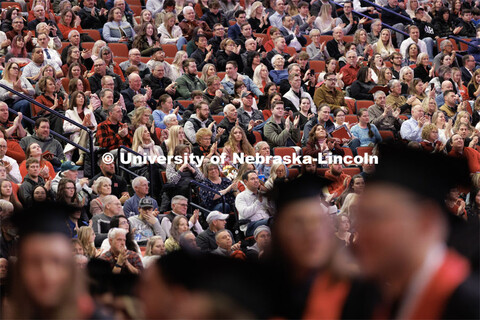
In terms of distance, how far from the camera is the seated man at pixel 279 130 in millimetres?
9852

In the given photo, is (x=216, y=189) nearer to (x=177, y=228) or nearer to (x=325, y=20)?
(x=177, y=228)

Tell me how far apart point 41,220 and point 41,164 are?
6.30 meters

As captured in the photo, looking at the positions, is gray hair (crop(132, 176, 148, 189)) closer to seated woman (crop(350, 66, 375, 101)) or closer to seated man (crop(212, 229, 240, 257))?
seated man (crop(212, 229, 240, 257))

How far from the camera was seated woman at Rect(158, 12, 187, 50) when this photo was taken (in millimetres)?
11602

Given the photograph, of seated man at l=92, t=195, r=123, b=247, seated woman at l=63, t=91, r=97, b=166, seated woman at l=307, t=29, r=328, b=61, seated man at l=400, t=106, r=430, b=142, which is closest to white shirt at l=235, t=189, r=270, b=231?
seated man at l=92, t=195, r=123, b=247

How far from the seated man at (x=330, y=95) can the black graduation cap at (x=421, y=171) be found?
30.8ft

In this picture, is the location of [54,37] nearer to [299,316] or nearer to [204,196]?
[204,196]

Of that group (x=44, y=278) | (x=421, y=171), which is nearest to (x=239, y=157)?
(x=44, y=278)

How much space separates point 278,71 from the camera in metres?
11.5

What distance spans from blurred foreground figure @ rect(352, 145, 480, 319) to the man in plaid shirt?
731 centimetres

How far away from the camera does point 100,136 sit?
346 inches

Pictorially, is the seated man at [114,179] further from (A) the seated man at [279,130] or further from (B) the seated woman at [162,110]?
(A) the seated man at [279,130]

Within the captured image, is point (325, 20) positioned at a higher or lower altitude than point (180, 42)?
lower

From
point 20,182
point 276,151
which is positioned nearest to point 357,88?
point 276,151
